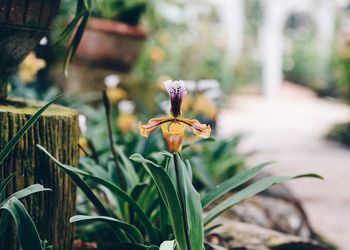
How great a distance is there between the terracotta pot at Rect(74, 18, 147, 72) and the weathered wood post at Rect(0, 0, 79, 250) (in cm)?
345

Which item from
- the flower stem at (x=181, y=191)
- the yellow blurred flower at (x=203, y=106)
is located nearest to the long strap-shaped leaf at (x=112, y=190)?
the flower stem at (x=181, y=191)

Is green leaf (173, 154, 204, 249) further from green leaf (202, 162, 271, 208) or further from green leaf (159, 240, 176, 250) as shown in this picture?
green leaf (202, 162, 271, 208)

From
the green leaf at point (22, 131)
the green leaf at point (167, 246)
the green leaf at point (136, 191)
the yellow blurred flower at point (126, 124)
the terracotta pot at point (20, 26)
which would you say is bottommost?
the yellow blurred flower at point (126, 124)

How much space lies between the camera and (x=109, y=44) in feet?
17.8

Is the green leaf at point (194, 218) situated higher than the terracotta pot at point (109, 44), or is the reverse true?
the terracotta pot at point (109, 44)

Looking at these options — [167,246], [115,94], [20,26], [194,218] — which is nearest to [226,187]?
[194,218]

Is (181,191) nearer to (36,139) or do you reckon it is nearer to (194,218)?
(194,218)

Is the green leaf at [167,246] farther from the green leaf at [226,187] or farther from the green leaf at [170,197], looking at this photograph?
the green leaf at [226,187]

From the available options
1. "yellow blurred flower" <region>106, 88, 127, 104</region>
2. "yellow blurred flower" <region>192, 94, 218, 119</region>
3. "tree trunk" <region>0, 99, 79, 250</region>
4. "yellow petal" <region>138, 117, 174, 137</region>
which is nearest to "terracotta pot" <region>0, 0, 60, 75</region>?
"tree trunk" <region>0, 99, 79, 250</region>

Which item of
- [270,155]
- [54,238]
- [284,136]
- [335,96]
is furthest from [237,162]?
[335,96]

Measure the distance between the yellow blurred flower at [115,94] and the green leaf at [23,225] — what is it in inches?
131

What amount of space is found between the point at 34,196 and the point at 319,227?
7.69 ft

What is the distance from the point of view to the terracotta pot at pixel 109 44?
533 centimetres

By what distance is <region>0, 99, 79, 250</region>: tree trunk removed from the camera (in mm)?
1664
